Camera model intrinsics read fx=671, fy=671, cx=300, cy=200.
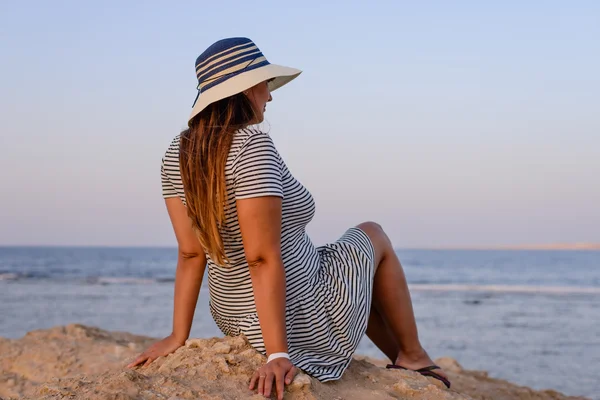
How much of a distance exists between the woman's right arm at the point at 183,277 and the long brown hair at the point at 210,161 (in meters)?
0.13

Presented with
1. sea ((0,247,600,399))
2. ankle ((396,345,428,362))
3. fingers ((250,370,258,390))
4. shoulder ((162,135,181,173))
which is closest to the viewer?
fingers ((250,370,258,390))

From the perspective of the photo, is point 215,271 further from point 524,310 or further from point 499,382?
point 524,310

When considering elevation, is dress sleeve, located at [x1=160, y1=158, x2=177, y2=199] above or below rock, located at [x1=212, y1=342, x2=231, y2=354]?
above

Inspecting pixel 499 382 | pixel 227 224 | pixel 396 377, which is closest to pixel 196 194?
pixel 227 224

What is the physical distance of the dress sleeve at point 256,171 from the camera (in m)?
2.47

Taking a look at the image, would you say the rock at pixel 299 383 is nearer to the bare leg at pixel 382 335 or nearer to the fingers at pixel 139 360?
the fingers at pixel 139 360

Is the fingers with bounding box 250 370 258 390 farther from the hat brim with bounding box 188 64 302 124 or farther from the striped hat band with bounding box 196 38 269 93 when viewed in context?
the striped hat band with bounding box 196 38 269 93

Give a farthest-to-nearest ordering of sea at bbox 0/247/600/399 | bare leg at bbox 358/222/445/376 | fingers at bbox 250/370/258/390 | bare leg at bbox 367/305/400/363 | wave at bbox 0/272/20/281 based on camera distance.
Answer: wave at bbox 0/272/20/281
sea at bbox 0/247/600/399
bare leg at bbox 367/305/400/363
bare leg at bbox 358/222/445/376
fingers at bbox 250/370/258/390

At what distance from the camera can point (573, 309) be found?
13844 mm

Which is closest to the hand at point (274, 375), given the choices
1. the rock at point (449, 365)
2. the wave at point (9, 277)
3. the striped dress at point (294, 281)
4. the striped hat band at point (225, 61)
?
the striped dress at point (294, 281)

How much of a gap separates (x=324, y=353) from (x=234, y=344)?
395 mm

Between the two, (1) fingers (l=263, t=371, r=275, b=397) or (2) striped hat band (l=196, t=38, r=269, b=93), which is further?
(2) striped hat band (l=196, t=38, r=269, b=93)

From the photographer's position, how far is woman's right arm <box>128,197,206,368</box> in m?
2.81

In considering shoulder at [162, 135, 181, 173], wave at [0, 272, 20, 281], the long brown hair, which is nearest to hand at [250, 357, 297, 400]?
the long brown hair
